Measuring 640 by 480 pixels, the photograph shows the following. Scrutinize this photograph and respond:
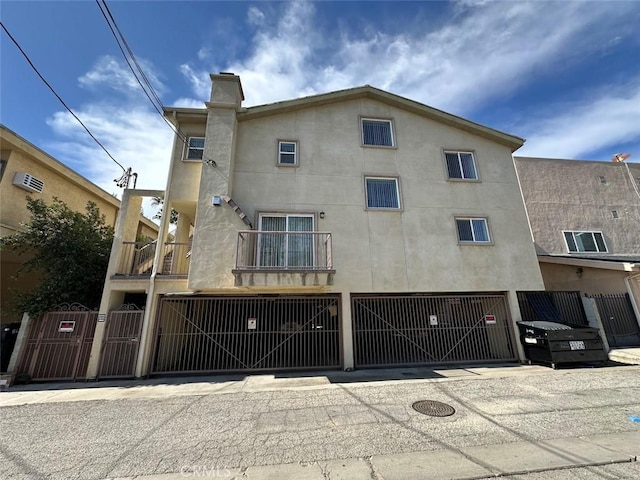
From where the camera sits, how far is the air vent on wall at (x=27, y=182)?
10125 mm

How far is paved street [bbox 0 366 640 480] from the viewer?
11.6ft

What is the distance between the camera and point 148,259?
33.7 feet

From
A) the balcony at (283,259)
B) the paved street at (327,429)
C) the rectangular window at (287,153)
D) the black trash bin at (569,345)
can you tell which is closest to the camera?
the paved street at (327,429)

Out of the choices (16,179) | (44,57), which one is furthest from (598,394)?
(16,179)

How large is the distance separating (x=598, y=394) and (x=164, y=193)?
13.5 m

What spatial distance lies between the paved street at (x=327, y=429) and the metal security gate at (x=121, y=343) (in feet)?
2.92

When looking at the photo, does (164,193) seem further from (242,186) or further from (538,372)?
(538,372)

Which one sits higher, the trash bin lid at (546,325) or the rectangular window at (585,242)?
the rectangular window at (585,242)

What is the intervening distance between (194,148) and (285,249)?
550 centimetres

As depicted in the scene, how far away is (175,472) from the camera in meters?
3.53

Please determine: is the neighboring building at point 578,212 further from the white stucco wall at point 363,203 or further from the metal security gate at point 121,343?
the metal security gate at point 121,343

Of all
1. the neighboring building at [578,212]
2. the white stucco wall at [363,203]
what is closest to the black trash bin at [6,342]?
the white stucco wall at [363,203]

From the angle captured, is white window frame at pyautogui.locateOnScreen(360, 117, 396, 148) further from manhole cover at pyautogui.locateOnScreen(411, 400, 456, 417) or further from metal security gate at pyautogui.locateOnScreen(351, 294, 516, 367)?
manhole cover at pyautogui.locateOnScreen(411, 400, 456, 417)
